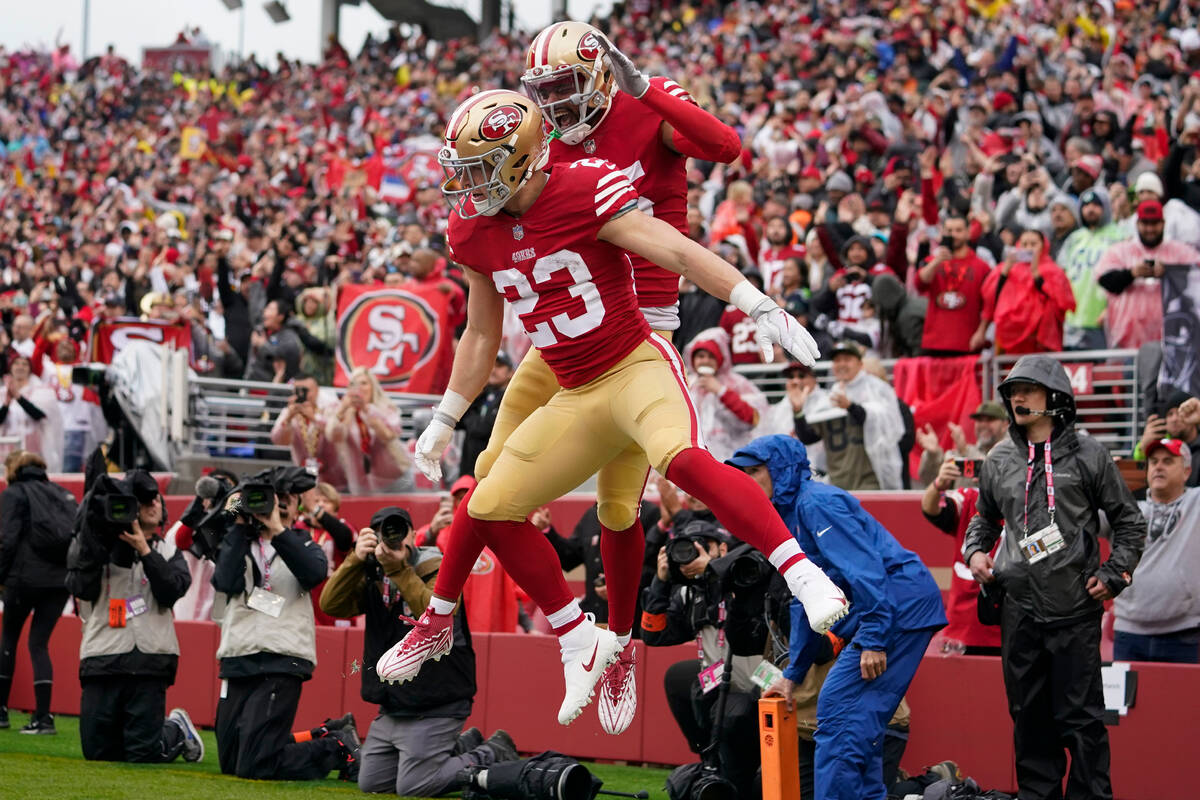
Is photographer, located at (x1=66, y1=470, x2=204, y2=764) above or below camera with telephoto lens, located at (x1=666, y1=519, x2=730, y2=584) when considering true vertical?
below

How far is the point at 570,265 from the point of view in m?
6.23

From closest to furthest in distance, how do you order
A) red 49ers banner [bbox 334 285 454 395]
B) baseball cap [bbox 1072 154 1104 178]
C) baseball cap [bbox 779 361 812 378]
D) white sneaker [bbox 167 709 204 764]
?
white sneaker [bbox 167 709 204 764] < baseball cap [bbox 779 361 812 378] < baseball cap [bbox 1072 154 1104 178] < red 49ers banner [bbox 334 285 454 395]

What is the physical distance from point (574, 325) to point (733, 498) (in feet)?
2.93

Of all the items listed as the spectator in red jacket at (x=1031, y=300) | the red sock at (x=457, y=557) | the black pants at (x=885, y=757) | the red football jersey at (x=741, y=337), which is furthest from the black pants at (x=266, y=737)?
the spectator in red jacket at (x=1031, y=300)

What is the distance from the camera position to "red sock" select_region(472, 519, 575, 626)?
648 cm

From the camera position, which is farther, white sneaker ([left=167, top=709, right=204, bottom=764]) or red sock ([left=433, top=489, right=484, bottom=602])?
white sneaker ([left=167, top=709, right=204, bottom=764])

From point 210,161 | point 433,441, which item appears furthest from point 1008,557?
point 210,161

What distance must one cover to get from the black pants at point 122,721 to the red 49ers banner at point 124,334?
6.45 m

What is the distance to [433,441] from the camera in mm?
6797

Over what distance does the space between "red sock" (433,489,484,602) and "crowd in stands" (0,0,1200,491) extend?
5.78 meters

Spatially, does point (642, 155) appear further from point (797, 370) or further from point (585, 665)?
point (797, 370)

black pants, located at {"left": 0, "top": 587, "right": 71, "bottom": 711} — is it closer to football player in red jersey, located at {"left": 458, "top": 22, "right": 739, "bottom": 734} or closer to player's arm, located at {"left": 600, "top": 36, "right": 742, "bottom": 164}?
football player in red jersey, located at {"left": 458, "top": 22, "right": 739, "bottom": 734}

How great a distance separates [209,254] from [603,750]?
10.9 meters

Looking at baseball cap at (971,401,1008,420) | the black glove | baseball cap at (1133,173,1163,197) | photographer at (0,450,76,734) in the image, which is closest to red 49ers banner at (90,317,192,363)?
photographer at (0,450,76,734)
